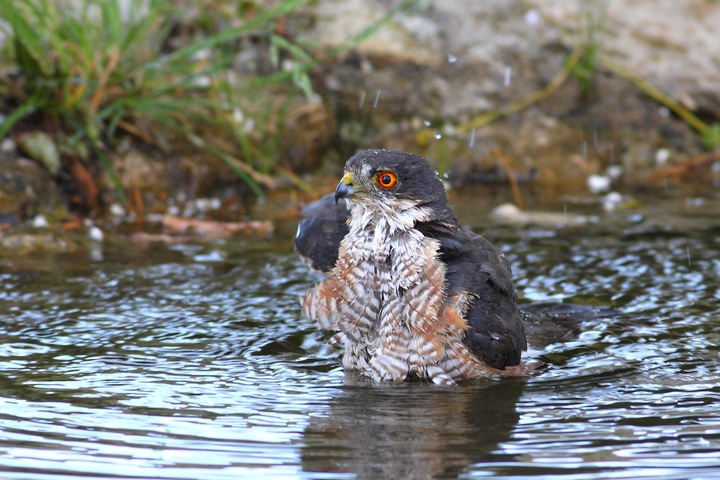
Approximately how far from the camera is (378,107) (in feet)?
27.8

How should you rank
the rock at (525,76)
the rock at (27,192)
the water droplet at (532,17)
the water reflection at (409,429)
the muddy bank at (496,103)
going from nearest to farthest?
1. the water reflection at (409,429)
2. the rock at (27,192)
3. the muddy bank at (496,103)
4. the rock at (525,76)
5. the water droplet at (532,17)

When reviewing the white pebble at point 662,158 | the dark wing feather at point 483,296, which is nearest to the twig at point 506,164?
the white pebble at point 662,158

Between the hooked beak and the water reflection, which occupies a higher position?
the hooked beak

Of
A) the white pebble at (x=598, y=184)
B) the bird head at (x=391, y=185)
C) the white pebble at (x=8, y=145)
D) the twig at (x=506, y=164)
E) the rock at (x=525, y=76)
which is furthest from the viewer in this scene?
the rock at (x=525, y=76)

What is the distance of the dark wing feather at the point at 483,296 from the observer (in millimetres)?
3963

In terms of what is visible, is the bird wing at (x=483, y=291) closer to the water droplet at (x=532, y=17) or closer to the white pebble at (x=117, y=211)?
the white pebble at (x=117, y=211)

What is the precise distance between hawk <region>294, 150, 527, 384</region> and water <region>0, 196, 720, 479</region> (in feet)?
0.41

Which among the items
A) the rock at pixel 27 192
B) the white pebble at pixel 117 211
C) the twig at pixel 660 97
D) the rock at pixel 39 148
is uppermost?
the twig at pixel 660 97

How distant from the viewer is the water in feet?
9.68

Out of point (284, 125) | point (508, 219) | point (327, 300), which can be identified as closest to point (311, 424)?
point (327, 300)

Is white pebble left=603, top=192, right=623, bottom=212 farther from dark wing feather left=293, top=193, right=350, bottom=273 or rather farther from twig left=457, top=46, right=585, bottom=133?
dark wing feather left=293, top=193, right=350, bottom=273

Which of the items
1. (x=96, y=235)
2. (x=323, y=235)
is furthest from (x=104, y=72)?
(x=323, y=235)

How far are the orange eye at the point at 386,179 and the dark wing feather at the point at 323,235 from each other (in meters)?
0.48

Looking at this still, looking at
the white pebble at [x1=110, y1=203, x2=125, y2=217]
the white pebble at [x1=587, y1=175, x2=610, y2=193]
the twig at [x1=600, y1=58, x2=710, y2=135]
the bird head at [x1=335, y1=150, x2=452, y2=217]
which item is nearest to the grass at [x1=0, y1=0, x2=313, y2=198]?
the white pebble at [x1=110, y1=203, x2=125, y2=217]
